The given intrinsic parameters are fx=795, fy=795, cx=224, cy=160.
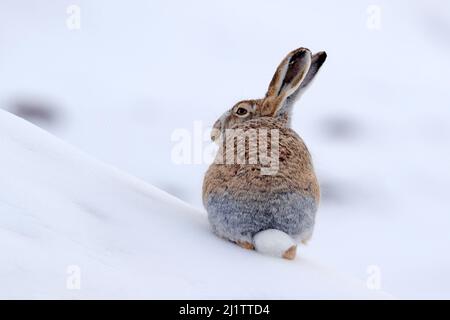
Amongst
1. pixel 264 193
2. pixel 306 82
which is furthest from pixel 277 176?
pixel 306 82

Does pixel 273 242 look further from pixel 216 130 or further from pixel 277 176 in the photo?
pixel 216 130

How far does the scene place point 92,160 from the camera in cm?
507

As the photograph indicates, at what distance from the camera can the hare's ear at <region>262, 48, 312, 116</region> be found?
451cm

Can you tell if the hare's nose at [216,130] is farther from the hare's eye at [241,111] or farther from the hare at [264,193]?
the hare at [264,193]

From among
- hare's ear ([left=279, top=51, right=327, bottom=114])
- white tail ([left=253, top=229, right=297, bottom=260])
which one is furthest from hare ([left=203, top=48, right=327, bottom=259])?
hare's ear ([left=279, top=51, right=327, bottom=114])

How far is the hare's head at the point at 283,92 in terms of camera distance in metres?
4.53

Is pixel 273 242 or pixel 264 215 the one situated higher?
pixel 264 215

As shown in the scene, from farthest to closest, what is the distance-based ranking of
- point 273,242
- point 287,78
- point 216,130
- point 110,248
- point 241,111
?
1. point 216,130
2. point 241,111
3. point 287,78
4. point 273,242
5. point 110,248

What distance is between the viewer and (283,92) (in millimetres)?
4641

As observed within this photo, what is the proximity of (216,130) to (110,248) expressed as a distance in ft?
5.20

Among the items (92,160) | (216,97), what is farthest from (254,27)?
(92,160)

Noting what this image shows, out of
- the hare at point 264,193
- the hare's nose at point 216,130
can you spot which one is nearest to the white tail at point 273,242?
the hare at point 264,193

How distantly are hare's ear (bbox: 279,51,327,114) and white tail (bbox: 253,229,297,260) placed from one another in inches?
40.5

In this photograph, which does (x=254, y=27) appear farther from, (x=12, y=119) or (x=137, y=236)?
(x=137, y=236)
